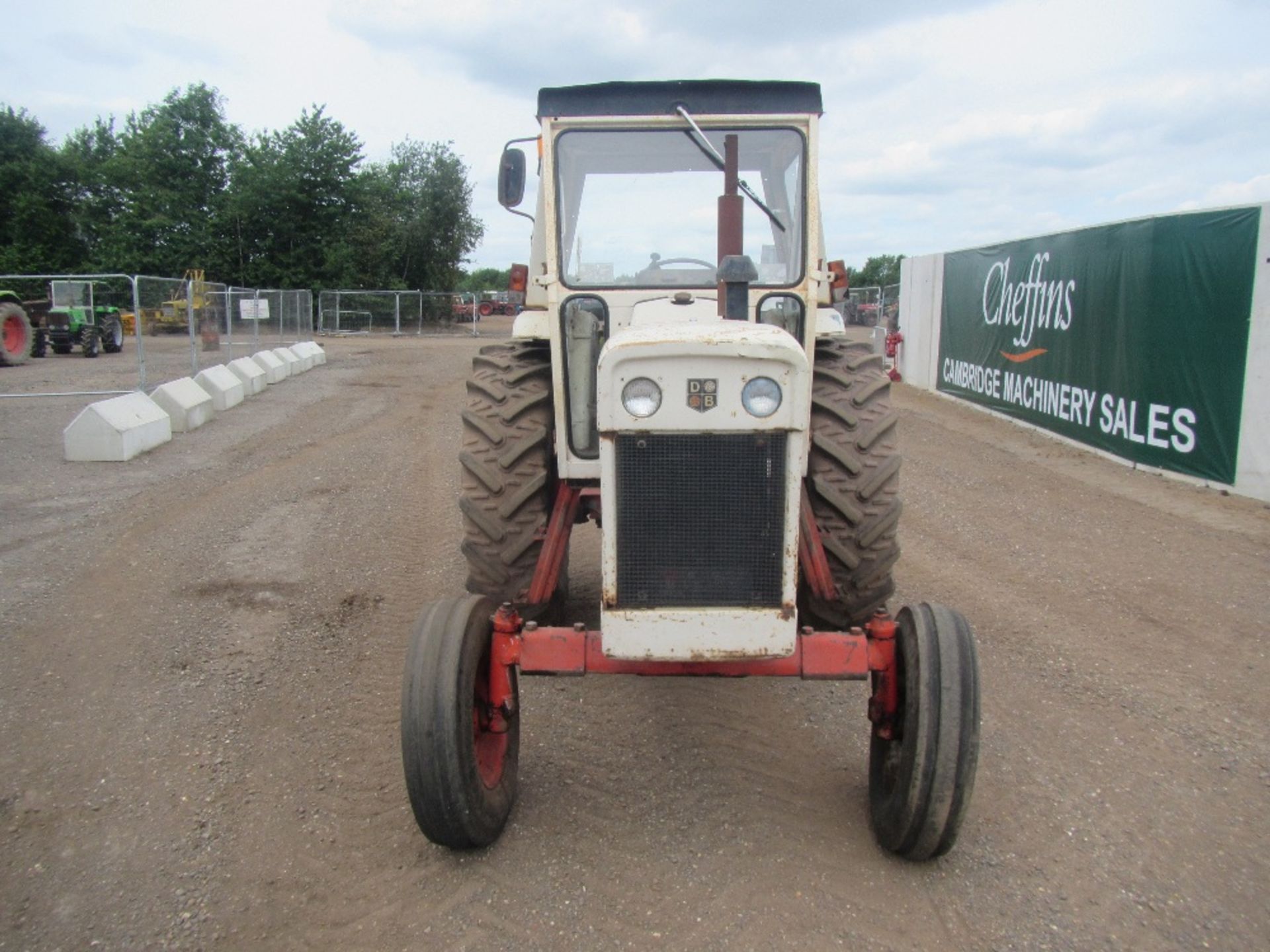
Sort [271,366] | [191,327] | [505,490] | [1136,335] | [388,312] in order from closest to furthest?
[505,490] < [1136,335] < [191,327] < [271,366] < [388,312]

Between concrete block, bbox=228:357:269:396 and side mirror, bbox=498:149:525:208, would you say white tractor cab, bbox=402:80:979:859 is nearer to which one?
side mirror, bbox=498:149:525:208

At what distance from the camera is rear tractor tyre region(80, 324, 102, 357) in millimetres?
22859

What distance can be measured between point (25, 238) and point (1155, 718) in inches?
1863

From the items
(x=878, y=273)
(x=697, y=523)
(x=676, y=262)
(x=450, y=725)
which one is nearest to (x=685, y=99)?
(x=676, y=262)

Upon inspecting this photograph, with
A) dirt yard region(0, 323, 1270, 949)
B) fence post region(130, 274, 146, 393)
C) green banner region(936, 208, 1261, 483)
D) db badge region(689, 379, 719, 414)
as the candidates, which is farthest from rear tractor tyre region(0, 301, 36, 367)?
db badge region(689, 379, 719, 414)

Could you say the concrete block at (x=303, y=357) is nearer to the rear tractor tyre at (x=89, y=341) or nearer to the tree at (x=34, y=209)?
the rear tractor tyre at (x=89, y=341)

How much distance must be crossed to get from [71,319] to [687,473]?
23.9m

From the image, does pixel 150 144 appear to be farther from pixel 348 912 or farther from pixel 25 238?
pixel 348 912

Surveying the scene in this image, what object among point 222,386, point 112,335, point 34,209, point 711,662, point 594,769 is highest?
point 34,209

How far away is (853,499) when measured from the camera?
13.6 feet

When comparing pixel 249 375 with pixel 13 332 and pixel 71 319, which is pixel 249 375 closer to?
pixel 13 332

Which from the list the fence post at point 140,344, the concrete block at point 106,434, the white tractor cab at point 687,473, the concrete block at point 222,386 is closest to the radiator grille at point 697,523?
the white tractor cab at point 687,473

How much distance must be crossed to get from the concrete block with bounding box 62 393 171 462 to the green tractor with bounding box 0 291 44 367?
11.8 m

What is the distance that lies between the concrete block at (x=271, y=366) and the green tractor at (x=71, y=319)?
641cm
